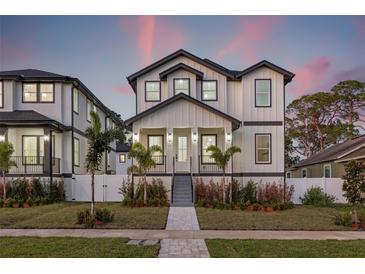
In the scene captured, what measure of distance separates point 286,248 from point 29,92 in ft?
52.4

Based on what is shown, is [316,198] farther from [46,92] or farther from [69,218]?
[46,92]

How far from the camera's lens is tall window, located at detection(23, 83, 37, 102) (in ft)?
Result: 62.3

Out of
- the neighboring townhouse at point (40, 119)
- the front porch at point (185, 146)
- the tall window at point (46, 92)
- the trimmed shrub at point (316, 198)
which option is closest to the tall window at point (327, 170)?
the trimmed shrub at point (316, 198)

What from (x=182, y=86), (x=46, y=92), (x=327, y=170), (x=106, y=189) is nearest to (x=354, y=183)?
(x=182, y=86)

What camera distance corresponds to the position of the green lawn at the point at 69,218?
1043cm

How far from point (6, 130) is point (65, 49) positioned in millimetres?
7270

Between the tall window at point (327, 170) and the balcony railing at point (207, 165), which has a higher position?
the balcony railing at point (207, 165)

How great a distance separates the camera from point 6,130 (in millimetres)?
17797

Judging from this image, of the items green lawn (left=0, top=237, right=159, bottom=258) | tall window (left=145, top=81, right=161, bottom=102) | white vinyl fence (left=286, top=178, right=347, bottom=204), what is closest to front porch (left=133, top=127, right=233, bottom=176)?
tall window (left=145, top=81, right=161, bottom=102)

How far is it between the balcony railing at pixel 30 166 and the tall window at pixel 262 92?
10.8 m

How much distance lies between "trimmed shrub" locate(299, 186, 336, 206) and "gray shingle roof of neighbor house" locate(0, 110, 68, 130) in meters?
12.8

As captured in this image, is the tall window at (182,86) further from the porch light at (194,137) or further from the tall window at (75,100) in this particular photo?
the tall window at (75,100)

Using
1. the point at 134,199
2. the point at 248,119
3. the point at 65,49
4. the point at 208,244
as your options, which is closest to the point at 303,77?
the point at 248,119
